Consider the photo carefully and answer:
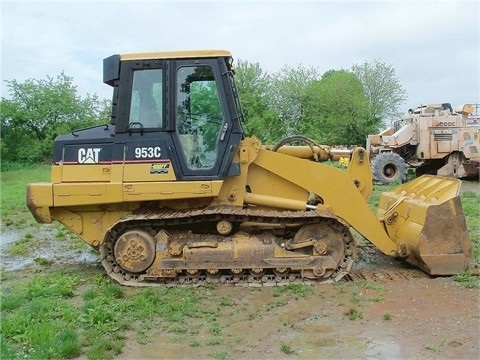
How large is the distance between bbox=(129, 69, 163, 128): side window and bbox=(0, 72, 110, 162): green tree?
26.1m

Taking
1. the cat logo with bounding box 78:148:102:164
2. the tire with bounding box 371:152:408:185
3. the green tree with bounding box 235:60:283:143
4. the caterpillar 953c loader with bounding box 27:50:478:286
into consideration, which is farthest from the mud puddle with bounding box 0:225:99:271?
the green tree with bounding box 235:60:283:143

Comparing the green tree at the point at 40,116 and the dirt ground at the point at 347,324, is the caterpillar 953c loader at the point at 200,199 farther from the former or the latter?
the green tree at the point at 40,116

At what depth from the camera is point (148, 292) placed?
6801mm

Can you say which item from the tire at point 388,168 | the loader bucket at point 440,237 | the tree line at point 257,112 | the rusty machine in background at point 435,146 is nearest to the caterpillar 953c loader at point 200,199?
the loader bucket at point 440,237

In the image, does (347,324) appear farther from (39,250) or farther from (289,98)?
(289,98)

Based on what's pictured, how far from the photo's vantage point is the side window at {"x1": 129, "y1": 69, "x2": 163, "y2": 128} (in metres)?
7.35

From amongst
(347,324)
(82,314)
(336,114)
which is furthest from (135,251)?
(336,114)

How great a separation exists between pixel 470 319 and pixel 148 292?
352 centimetres

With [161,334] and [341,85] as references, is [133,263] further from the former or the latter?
[341,85]

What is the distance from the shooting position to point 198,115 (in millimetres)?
7395

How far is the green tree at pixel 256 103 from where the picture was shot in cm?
3052

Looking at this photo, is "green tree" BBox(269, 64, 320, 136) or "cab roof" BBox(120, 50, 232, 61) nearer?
"cab roof" BBox(120, 50, 232, 61)

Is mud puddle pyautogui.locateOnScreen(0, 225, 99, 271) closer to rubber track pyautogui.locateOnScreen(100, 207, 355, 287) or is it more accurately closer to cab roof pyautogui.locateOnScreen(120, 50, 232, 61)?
rubber track pyautogui.locateOnScreen(100, 207, 355, 287)

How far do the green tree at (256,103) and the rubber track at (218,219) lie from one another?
21.9 metres
